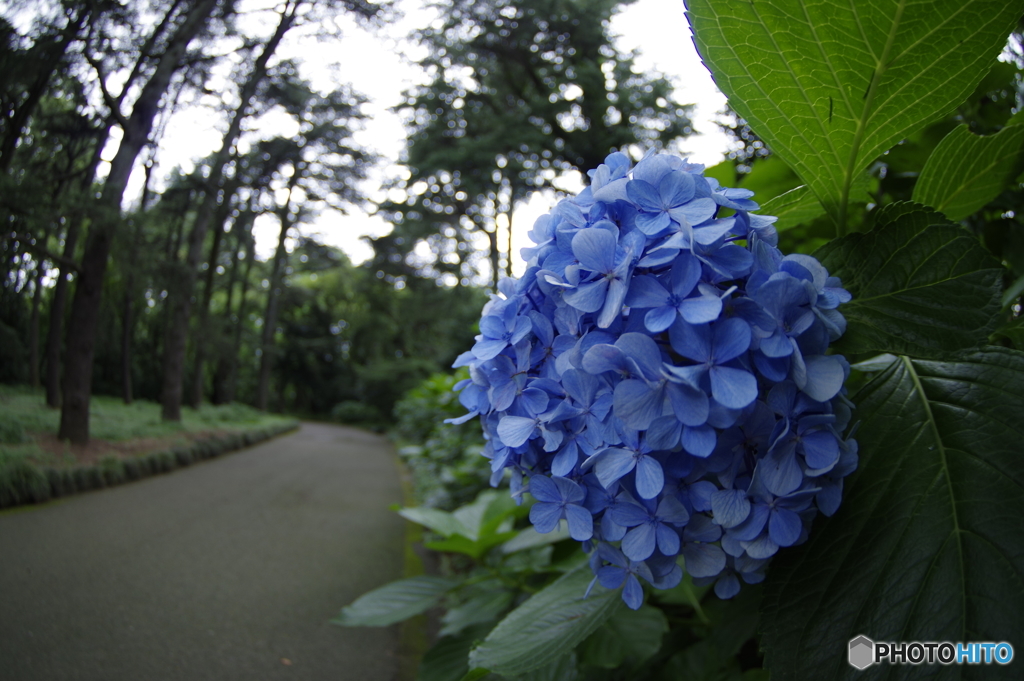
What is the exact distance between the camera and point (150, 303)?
3.38 meters

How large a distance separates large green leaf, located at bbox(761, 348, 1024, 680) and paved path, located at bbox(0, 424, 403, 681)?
65.6 inches

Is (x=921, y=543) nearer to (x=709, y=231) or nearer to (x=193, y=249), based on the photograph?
(x=709, y=231)

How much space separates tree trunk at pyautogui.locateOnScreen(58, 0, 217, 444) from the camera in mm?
2242

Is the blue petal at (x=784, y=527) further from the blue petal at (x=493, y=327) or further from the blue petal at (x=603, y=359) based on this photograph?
the blue petal at (x=493, y=327)

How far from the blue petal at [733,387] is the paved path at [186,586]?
1683 mm

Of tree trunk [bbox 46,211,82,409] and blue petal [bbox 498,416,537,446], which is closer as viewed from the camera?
blue petal [bbox 498,416,537,446]

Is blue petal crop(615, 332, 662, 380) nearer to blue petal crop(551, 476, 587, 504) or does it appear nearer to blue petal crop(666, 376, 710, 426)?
blue petal crop(666, 376, 710, 426)

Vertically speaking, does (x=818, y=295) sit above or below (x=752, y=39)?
below

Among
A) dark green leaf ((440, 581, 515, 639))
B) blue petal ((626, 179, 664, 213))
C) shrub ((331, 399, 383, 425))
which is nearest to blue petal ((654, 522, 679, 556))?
blue petal ((626, 179, 664, 213))

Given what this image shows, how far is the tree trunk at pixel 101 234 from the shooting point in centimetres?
224

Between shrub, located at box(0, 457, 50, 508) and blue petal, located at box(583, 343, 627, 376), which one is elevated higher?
blue petal, located at box(583, 343, 627, 376)

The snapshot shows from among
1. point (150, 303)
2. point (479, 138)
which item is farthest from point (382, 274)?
point (150, 303)

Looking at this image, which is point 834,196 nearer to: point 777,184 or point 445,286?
point 777,184

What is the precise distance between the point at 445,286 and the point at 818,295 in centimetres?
2063
